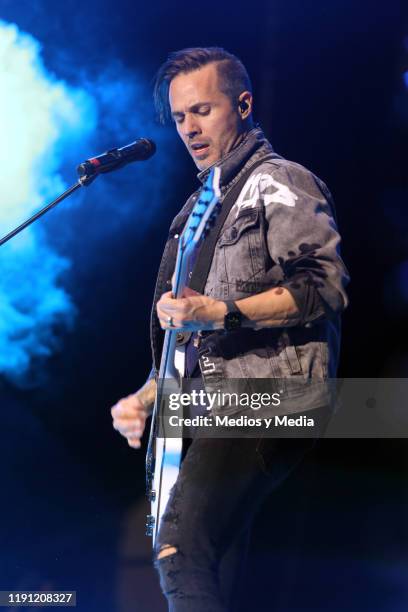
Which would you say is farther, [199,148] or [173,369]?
[199,148]

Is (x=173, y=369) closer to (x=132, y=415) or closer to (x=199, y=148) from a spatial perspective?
(x=132, y=415)

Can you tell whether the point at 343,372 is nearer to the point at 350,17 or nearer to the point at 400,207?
the point at 400,207

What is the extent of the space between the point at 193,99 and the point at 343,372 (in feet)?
4.10

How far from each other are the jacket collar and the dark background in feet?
2.08

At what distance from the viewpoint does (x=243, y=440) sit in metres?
1.66

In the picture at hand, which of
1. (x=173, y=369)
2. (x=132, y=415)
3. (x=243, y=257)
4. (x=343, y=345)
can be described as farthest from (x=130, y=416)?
(x=343, y=345)

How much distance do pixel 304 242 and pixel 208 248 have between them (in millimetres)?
287

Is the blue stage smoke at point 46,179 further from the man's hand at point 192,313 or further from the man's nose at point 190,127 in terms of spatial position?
the man's hand at point 192,313

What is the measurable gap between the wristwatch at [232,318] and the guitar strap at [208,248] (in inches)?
9.6

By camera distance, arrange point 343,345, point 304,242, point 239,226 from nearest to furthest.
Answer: point 304,242, point 239,226, point 343,345

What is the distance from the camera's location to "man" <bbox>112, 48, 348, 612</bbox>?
61.1 inches

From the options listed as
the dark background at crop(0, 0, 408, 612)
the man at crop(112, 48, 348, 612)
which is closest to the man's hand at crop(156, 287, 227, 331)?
the man at crop(112, 48, 348, 612)

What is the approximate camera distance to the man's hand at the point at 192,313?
5.20 ft

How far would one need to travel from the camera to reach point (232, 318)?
5.30 feet
